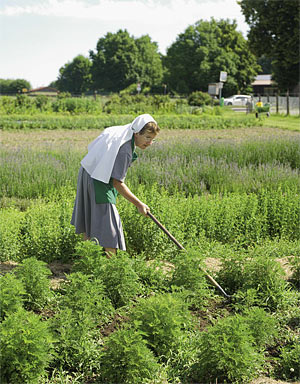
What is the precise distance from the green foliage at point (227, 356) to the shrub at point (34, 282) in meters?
1.34

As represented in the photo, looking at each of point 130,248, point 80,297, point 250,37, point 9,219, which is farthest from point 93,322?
point 250,37

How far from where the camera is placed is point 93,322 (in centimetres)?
323

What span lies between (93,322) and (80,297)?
193 millimetres

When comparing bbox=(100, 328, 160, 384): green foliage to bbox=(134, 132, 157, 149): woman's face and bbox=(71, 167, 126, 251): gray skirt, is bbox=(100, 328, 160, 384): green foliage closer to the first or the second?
bbox=(71, 167, 126, 251): gray skirt

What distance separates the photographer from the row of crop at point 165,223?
4926 millimetres

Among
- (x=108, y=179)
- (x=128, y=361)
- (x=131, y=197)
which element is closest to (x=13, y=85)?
(x=108, y=179)

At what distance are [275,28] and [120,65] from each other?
43.3 meters

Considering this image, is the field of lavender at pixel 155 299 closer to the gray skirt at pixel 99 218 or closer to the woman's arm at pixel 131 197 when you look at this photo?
the gray skirt at pixel 99 218

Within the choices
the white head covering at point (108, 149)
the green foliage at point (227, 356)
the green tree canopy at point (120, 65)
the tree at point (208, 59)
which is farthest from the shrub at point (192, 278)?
the green tree canopy at point (120, 65)

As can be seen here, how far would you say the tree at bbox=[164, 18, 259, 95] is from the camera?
2254 inches

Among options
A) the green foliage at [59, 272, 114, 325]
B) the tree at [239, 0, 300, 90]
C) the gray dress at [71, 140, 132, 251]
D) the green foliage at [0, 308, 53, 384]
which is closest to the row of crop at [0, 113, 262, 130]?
the tree at [239, 0, 300, 90]

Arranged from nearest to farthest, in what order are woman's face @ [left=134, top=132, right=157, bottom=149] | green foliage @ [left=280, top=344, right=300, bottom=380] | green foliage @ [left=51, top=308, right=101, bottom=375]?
green foliage @ [left=51, top=308, right=101, bottom=375] → green foliage @ [left=280, top=344, right=300, bottom=380] → woman's face @ [left=134, top=132, right=157, bottom=149]

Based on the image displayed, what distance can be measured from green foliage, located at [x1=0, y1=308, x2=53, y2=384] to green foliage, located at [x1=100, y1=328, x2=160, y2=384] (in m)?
0.36

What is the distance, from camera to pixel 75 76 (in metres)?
83.4
